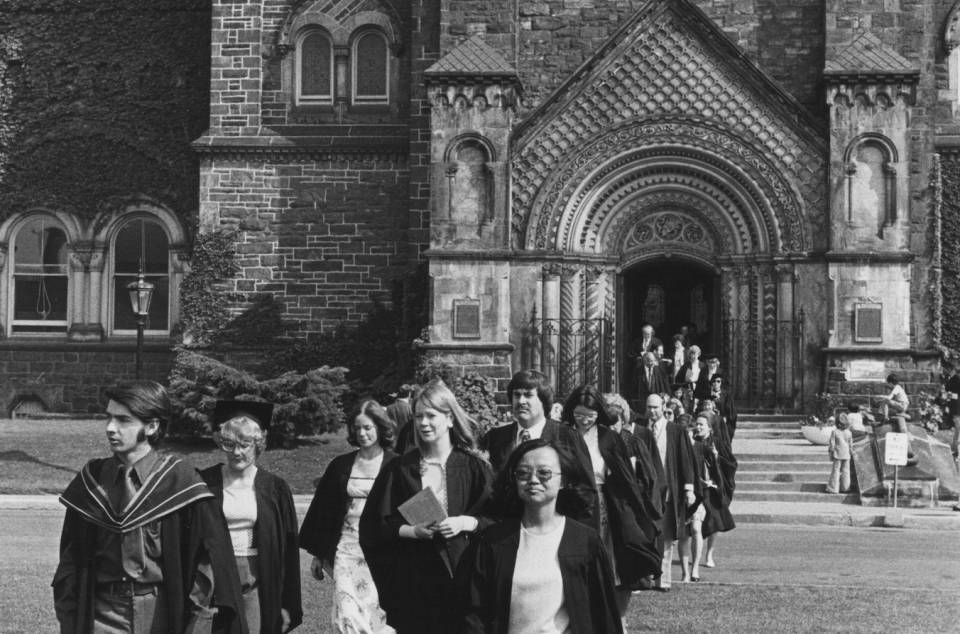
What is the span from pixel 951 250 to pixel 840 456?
8.55 meters

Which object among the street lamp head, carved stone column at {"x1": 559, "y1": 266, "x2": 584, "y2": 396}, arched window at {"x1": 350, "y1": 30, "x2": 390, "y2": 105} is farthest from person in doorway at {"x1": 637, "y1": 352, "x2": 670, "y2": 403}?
arched window at {"x1": 350, "y1": 30, "x2": 390, "y2": 105}

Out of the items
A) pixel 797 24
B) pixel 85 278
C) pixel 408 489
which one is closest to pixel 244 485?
pixel 408 489

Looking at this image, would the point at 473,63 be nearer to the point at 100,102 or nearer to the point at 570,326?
the point at 570,326

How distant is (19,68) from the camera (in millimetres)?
31406

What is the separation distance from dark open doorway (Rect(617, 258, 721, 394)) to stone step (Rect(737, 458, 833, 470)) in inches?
228

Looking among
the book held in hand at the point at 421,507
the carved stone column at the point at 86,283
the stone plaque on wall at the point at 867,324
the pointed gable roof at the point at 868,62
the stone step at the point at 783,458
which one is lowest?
the stone step at the point at 783,458

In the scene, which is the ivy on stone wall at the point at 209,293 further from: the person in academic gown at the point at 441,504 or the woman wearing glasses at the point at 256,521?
the person in academic gown at the point at 441,504

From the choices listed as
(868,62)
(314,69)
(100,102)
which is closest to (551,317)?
(868,62)

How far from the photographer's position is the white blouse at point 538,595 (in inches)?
233

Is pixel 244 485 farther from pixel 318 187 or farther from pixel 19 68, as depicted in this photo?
pixel 19 68

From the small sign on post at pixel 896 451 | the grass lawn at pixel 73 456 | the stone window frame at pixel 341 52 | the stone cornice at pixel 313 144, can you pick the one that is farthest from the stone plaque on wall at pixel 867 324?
the stone window frame at pixel 341 52

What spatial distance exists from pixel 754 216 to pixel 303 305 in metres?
8.59

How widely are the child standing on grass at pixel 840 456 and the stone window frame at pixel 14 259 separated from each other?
1713cm

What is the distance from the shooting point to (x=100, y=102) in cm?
3108
